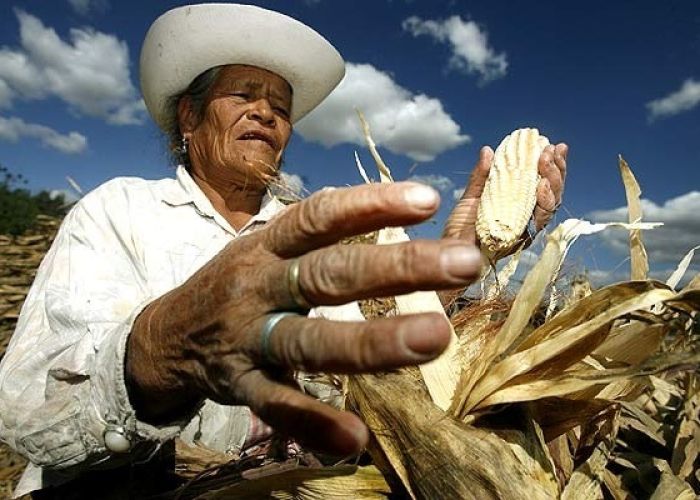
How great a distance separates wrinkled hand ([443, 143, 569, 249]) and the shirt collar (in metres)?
0.58

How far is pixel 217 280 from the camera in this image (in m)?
0.74

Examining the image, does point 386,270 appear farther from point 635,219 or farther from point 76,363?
point 635,219

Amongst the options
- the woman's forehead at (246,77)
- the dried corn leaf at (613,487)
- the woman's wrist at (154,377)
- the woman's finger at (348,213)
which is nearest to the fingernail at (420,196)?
the woman's finger at (348,213)

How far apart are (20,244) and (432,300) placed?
3694mm

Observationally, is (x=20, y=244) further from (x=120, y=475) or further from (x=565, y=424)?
(x=565, y=424)

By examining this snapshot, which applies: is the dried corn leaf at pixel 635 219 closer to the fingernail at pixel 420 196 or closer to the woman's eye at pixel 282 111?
the fingernail at pixel 420 196

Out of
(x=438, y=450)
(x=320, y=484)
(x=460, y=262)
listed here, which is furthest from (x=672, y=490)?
(x=460, y=262)

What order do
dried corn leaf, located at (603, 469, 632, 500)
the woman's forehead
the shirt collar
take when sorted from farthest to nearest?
the woman's forehead < the shirt collar < dried corn leaf, located at (603, 469, 632, 500)

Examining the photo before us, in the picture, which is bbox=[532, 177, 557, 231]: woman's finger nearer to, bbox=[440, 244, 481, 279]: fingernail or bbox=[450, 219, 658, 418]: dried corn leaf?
bbox=[450, 219, 658, 418]: dried corn leaf

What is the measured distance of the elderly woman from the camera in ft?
1.99

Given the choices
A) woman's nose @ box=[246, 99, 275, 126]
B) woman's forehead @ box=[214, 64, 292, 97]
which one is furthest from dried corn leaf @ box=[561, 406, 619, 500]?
woman's forehead @ box=[214, 64, 292, 97]

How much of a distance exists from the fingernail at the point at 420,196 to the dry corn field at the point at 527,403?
1.69 feet

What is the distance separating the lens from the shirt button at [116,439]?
1.05 meters

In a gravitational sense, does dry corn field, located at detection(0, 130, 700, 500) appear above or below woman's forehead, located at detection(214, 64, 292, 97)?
below
